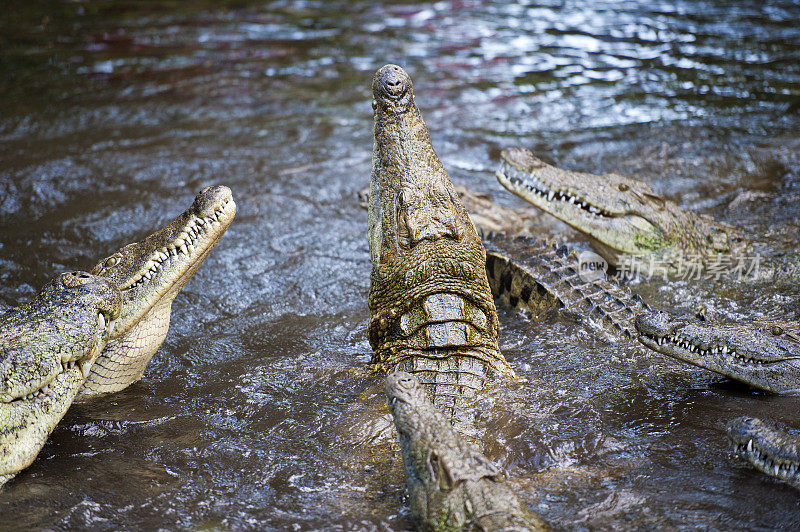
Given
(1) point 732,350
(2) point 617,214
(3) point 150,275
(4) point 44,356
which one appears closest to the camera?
(4) point 44,356

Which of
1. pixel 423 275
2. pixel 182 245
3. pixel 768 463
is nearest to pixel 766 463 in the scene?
pixel 768 463

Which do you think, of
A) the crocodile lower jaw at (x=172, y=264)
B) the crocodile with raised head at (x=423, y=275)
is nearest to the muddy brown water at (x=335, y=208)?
the crocodile with raised head at (x=423, y=275)

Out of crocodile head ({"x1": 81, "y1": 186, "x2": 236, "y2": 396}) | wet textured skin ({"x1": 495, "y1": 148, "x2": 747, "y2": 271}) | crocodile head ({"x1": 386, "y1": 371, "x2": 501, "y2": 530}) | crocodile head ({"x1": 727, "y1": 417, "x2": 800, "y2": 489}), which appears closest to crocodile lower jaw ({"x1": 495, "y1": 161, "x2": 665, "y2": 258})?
wet textured skin ({"x1": 495, "y1": 148, "x2": 747, "y2": 271})

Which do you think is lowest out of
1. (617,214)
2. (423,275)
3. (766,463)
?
(766,463)

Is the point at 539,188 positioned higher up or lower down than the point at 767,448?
higher up

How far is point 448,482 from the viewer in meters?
2.64

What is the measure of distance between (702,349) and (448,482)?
1.70 meters

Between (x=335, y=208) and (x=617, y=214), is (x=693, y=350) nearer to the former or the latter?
(x=617, y=214)

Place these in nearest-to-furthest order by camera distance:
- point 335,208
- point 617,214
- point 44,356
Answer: point 44,356
point 617,214
point 335,208

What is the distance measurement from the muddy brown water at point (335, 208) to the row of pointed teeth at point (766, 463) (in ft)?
0.23

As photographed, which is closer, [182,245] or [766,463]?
[766,463]

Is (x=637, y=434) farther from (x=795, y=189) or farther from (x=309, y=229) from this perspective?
(x=795, y=189)

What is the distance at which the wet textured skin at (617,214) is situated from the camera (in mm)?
5277

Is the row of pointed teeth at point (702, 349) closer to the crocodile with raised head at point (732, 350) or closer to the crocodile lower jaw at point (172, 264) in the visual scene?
the crocodile with raised head at point (732, 350)
